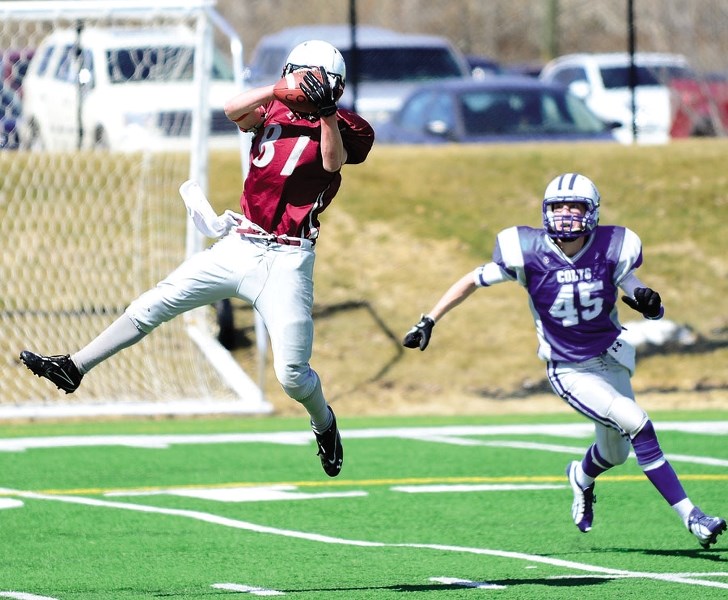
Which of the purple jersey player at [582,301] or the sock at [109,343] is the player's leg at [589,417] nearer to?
the purple jersey player at [582,301]

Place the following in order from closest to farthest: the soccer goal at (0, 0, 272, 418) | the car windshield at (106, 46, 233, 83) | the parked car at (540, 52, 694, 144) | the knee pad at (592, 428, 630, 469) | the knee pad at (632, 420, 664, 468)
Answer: the knee pad at (632, 420, 664, 468) → the knee pad at (592, 428, 630, 469) → the soccer goal at (0, 0, 272, 418) → the car windshield at (106, 46, 233, 83) → the parked car at (540, 52, 694, 144)


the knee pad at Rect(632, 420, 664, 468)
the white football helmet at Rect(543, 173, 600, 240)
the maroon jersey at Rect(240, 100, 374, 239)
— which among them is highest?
the maroon jersey at Rect(240, 100, 374, 239)

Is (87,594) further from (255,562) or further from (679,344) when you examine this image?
(679,344)

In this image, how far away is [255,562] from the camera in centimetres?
695

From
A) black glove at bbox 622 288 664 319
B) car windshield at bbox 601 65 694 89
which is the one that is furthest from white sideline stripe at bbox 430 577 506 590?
car windshield at bbox 601 65 694 89

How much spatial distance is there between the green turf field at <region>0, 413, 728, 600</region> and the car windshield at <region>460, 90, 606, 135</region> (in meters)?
6.61

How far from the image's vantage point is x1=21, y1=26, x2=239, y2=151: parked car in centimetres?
1381

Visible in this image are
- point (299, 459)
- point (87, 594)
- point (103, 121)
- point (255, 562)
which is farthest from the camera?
point (103, 121)

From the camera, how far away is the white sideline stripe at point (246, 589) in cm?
624

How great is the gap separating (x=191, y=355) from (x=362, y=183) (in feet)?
12.0

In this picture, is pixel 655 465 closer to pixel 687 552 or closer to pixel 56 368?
pixel 687 552

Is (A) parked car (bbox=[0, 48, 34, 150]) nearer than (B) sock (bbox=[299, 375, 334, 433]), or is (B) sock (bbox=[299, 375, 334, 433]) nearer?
(B) sock (bbox=[299, 375, 334, 433])

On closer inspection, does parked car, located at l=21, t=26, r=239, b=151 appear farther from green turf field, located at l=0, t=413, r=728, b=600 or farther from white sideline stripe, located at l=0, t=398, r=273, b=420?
green turf field, located at l=0, t=413, r=728, b=600

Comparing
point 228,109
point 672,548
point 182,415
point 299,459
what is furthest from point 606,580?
point 182,415
